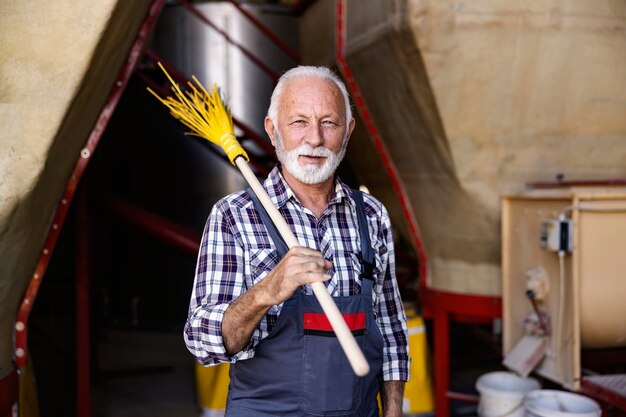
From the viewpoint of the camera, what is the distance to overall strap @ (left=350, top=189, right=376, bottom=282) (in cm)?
215

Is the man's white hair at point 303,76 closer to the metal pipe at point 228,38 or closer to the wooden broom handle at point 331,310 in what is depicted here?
the wooden broom handle at point 331,310

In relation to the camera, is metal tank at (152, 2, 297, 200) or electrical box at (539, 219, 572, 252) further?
metal tank at (152, 2, 297, 200)

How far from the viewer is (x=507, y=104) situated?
172 inches

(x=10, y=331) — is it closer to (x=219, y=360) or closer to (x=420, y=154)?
(x=219, y=360)

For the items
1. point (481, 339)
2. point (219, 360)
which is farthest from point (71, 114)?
point (481, 339)

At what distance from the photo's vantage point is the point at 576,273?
3.70 m

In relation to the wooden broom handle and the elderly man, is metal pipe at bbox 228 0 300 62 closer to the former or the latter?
the elderly man

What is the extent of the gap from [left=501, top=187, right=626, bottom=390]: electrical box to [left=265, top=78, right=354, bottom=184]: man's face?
2.00m

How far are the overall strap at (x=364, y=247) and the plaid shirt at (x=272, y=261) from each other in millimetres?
19

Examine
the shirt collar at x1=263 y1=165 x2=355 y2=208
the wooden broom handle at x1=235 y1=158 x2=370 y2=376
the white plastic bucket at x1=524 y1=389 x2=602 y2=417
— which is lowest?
the white plastic bucket at x1=524 y1=389 x2=602 y2=417

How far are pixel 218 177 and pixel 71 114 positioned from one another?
4.57 meters

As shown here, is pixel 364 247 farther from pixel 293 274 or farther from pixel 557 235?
pixel 557 235

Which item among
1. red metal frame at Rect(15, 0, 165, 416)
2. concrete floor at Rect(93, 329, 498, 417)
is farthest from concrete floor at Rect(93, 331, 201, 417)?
red metal frame at Rect(15, 0, 165, 416)

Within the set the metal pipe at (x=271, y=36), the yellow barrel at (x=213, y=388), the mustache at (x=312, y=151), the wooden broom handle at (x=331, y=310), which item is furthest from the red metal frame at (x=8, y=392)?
the metal pipe at (x=271, y=36)
